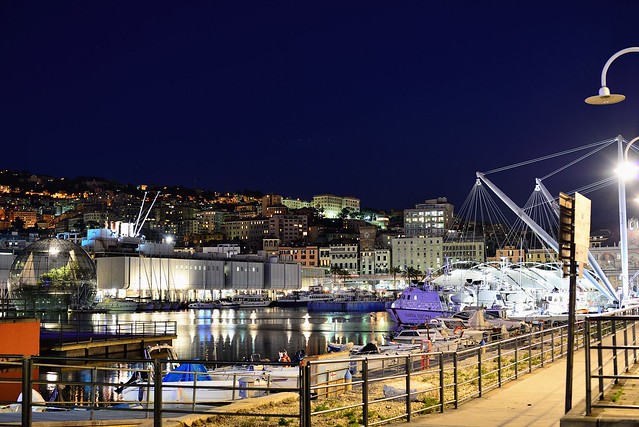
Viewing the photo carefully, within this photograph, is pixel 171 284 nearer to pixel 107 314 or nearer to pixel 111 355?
pixel 107 314

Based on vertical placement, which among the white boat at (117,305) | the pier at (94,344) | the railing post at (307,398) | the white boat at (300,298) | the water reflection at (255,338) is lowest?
the white boat at (300,298)

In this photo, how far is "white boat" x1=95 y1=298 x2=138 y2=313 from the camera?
12581cm

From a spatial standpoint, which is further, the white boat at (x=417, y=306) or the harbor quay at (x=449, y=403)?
Result: the white boat at (x=417, y=306)

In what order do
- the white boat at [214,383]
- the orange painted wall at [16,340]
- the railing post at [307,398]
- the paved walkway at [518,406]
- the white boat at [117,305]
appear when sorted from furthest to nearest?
the white boat at [117,305] < the orange painted wall at [16,340] < the white boat at [214,383] < the paved walkway at [518,406] < the railing post at [307,398]

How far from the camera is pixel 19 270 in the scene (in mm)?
86438

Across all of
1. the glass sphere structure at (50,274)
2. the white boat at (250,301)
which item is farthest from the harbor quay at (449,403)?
the white boat at (250,301)

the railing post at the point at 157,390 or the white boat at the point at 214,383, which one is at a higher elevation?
the railing post at the point at 157,390

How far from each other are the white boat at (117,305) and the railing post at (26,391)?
118189 millimetres

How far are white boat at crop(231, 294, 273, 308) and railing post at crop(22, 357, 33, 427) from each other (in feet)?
462

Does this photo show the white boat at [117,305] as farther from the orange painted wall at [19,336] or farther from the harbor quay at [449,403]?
the harbor quay at [449,403]

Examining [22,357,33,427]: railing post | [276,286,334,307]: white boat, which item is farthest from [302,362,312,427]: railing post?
[276,286,334,307]: white boat

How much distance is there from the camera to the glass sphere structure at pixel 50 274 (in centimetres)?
8606

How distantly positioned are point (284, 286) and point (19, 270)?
97.6 metres

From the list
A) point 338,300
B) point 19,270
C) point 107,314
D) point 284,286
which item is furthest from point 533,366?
point 284,286
